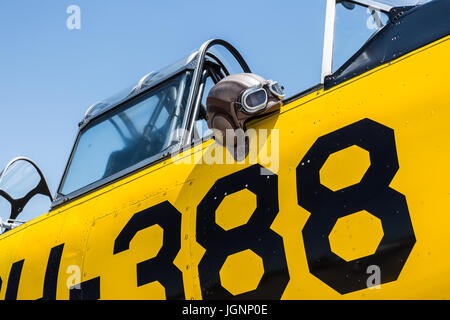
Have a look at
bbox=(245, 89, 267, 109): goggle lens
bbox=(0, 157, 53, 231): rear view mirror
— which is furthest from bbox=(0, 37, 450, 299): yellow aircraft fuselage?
bbox=(0, 157, 53, 231): rear view mirror

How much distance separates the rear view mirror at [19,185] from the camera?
553 cm

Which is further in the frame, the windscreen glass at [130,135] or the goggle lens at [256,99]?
the windscreen glass at [130,135]

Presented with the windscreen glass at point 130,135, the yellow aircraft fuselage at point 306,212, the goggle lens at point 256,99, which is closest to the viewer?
the yellow aircraft fuselage at point 306,212

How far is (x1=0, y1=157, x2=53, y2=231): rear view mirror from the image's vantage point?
553 centimetres

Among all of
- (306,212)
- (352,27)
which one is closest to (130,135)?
(352,27)

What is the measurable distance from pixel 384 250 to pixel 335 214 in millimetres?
274

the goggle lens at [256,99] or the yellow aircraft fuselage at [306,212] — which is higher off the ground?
the goggle lens at [256,99]

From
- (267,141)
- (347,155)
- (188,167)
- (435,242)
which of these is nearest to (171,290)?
(188,167)

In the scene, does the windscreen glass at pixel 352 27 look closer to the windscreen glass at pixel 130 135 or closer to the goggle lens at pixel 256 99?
the goggle lens at pixel 256 99

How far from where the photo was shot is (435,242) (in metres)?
1.96

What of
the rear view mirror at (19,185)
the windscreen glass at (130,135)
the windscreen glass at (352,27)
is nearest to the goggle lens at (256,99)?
the windscreen glass at (352,27)

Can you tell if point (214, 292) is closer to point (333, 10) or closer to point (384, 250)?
point (384, 250)

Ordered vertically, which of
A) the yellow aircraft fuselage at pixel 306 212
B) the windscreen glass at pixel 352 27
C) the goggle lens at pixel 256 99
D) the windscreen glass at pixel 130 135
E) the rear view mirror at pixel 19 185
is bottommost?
the yellow aircraft fuselage at pixel 306 212

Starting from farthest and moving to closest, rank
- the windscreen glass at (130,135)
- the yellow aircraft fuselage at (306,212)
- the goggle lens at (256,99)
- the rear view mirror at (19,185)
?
the rear view mirror at (19,185)
the windscreen glass at (130,135)
the goggle lens at (256,99)
the yellow aircraft fuselage at (306,212)
